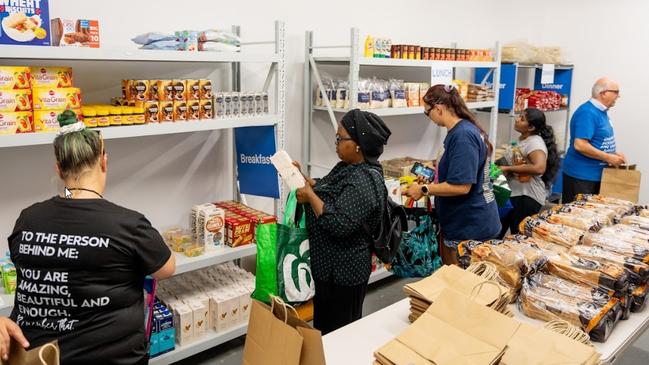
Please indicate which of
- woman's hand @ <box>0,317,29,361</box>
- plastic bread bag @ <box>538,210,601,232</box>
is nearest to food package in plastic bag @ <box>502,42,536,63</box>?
plastic bread bag @ <box>538,210,601,232</box>

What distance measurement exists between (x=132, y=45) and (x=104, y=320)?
1940mm

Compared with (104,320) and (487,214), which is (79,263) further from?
(487,214)

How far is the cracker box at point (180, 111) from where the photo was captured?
2879 millimetres

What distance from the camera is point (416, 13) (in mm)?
5027

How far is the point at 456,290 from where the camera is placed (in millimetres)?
1936

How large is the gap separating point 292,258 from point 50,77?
4.55 ft

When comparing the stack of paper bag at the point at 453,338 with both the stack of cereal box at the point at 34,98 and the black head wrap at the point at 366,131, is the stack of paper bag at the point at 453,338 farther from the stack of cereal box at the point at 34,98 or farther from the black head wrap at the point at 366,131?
the stack of cereal box at the point at 34,98

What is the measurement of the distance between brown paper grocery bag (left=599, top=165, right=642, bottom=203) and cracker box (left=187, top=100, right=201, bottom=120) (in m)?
2.76

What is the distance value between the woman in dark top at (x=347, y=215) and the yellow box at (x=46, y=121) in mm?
1151

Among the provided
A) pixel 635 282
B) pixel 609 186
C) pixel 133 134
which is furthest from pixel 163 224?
pixel 609 186

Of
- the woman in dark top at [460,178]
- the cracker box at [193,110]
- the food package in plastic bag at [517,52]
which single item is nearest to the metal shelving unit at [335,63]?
the woman in dark top at [460,178]

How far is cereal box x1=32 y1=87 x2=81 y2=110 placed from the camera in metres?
2.36

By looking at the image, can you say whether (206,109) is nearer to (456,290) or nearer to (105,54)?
(105,54)

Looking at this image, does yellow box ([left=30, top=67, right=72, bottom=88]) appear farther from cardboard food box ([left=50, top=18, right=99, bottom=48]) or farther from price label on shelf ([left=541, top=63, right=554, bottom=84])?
price label on shelf ([left=541, top=63, right=554, bottom=84])
